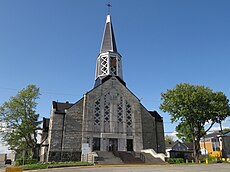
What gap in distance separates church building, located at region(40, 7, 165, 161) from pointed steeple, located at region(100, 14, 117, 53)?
4.60 meters

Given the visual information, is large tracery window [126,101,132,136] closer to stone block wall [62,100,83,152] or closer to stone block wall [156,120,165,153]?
stone block wall [156,120,165,153]

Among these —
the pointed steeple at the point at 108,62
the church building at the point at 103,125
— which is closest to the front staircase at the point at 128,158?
the church building at the point at 103,125

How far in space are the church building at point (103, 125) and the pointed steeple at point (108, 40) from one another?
4597mm

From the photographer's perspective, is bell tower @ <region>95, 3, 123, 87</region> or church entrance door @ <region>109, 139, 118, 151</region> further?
bell tower @ <region>95, 3, 123, 87</region>

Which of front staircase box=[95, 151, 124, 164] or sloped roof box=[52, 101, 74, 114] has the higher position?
sloped roof box=[52, 101, 74, 114]

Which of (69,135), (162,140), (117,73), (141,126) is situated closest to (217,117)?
(162,140)

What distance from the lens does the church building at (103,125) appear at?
29.6 metres

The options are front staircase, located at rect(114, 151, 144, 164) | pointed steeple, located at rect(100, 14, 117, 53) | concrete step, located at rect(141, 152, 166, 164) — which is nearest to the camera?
front staircase, located at rect(114, 151, 144, 164)

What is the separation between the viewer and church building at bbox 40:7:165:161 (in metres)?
29.6

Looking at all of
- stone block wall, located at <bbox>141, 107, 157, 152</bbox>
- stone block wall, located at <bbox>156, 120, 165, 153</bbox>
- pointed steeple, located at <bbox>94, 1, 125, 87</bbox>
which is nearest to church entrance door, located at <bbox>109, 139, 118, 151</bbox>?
stone block wall, located at <bbox>141, 107, 157, 152</bbox>

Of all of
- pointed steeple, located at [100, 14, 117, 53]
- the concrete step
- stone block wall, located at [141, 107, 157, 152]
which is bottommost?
the concrete step

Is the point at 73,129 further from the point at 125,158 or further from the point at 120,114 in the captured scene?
the point at 125,158

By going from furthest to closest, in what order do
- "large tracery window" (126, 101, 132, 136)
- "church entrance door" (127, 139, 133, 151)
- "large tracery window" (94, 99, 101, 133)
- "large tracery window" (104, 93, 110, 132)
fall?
1. "large tracery window" (126, 101, 132, 136)
2. "church entrance door" (127, 139, 133, 151)
3. "large tracery window" (104, 93, 110, 132)
4. "large tracery window" (94, 99, 101, 133)

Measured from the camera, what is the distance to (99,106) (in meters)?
33.6
